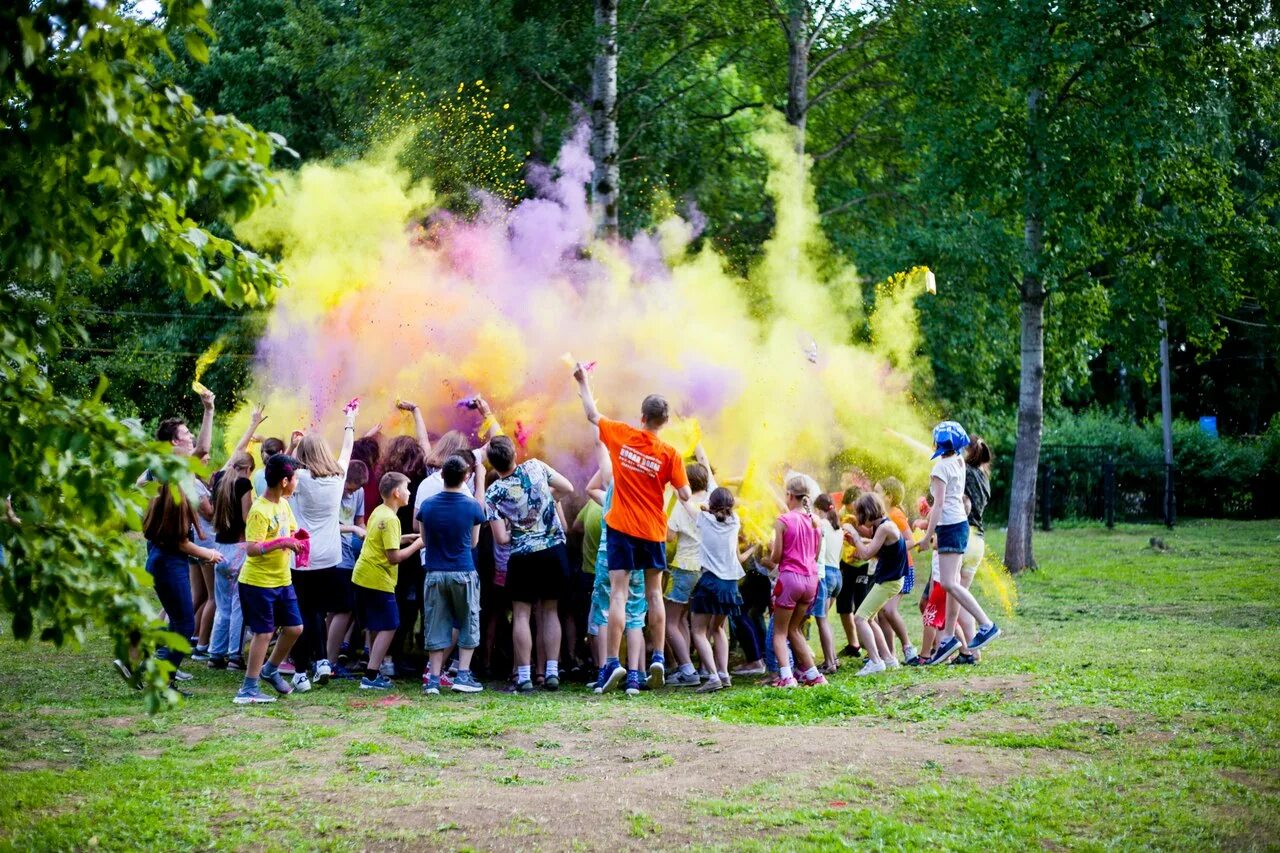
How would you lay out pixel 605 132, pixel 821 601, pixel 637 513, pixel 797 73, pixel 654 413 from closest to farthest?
1. pixel 637 513
2. pixel 654 413
3. pixel 821 601
4. pixel 605 132
5. pixel 797 73

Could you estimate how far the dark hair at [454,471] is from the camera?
978cm

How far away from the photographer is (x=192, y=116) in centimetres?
457

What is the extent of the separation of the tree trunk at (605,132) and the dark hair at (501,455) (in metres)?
6.27

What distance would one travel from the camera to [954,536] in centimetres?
1029

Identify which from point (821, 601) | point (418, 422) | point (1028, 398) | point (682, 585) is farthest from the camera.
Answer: point (1028, 398)

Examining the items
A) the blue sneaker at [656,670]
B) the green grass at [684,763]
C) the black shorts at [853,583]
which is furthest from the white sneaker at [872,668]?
the blue sneaker at [656,670]

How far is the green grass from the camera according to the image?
607 centimetres

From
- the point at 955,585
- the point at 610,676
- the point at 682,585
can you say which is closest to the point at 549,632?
the point at 610,676

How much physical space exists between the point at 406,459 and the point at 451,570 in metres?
1.54

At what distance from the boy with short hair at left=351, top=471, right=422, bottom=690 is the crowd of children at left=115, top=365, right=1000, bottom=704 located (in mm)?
16

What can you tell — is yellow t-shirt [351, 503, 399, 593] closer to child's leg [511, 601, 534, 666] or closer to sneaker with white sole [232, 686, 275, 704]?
child's leg [511, 601, 534, 666]

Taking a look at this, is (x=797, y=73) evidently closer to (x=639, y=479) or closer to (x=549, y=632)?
(x=639, y=479)

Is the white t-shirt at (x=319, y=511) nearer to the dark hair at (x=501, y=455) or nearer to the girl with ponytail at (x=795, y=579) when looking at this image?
the dark hair at (x=501, y=455)

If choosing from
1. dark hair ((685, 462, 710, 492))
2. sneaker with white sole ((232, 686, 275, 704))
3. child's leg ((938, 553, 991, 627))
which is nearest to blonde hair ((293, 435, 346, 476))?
sneaker with white sole ((232, 686, 275, 704))
